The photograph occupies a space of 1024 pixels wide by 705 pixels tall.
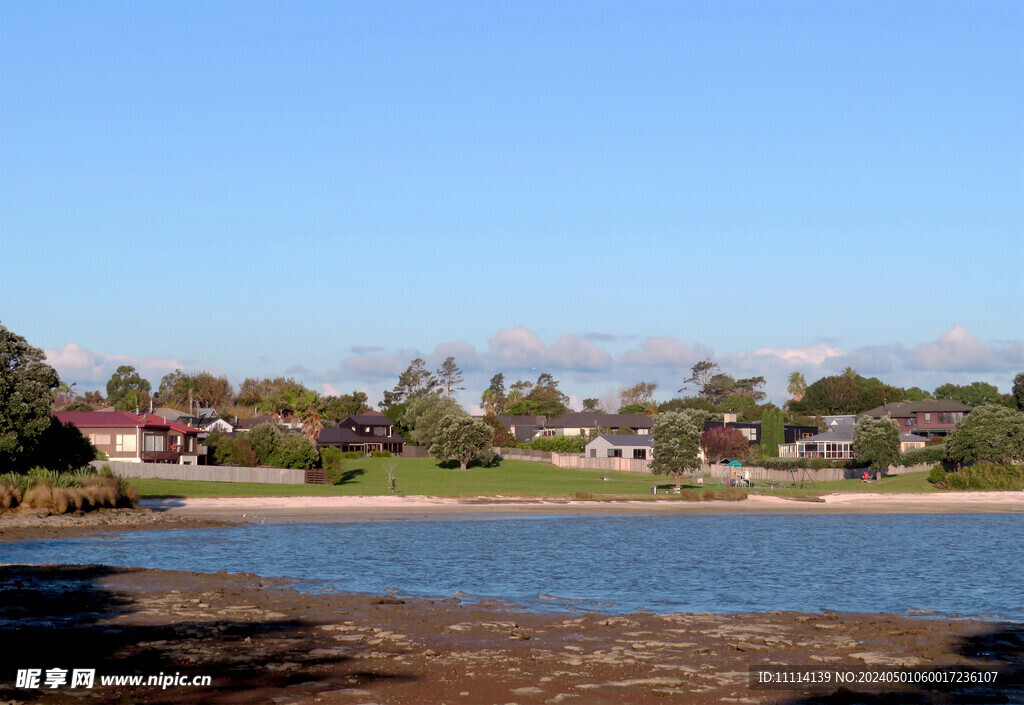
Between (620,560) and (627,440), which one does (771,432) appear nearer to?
(627,440)

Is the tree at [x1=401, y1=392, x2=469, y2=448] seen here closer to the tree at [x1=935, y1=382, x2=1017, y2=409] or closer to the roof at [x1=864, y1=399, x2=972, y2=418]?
the roof at [x1=864, y1=399, x2=972, y2=418]

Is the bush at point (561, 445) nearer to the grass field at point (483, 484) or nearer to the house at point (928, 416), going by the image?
the grass field at point (483, 484)

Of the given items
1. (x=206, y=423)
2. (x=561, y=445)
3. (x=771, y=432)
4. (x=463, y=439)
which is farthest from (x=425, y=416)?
(x=771, y=432)

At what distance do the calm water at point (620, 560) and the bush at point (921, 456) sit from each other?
37.0 meters

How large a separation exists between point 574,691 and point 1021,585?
925 inches

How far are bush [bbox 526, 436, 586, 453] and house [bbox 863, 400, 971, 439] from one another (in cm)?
4690

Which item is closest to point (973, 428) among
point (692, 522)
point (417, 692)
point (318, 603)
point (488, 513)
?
point (692, 522)

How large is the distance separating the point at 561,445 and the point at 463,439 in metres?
29.8

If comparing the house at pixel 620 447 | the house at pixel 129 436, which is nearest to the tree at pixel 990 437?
the house at pixel 620 447

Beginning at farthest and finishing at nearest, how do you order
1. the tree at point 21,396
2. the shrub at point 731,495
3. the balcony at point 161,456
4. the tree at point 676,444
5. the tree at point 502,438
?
the tree at point 502,438
the balcony at point 161,456
the tree at point 676,444
the shrub at point 731,495
the tree at point 21,396

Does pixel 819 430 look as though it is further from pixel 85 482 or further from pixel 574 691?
pixel 574 691

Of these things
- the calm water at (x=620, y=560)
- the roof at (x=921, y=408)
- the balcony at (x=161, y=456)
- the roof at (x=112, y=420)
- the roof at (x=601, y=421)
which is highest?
the roof at (x=921, y=408)

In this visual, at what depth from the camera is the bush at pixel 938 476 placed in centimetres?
8756

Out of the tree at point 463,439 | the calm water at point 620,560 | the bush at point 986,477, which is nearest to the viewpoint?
the calm water at point 620,560
